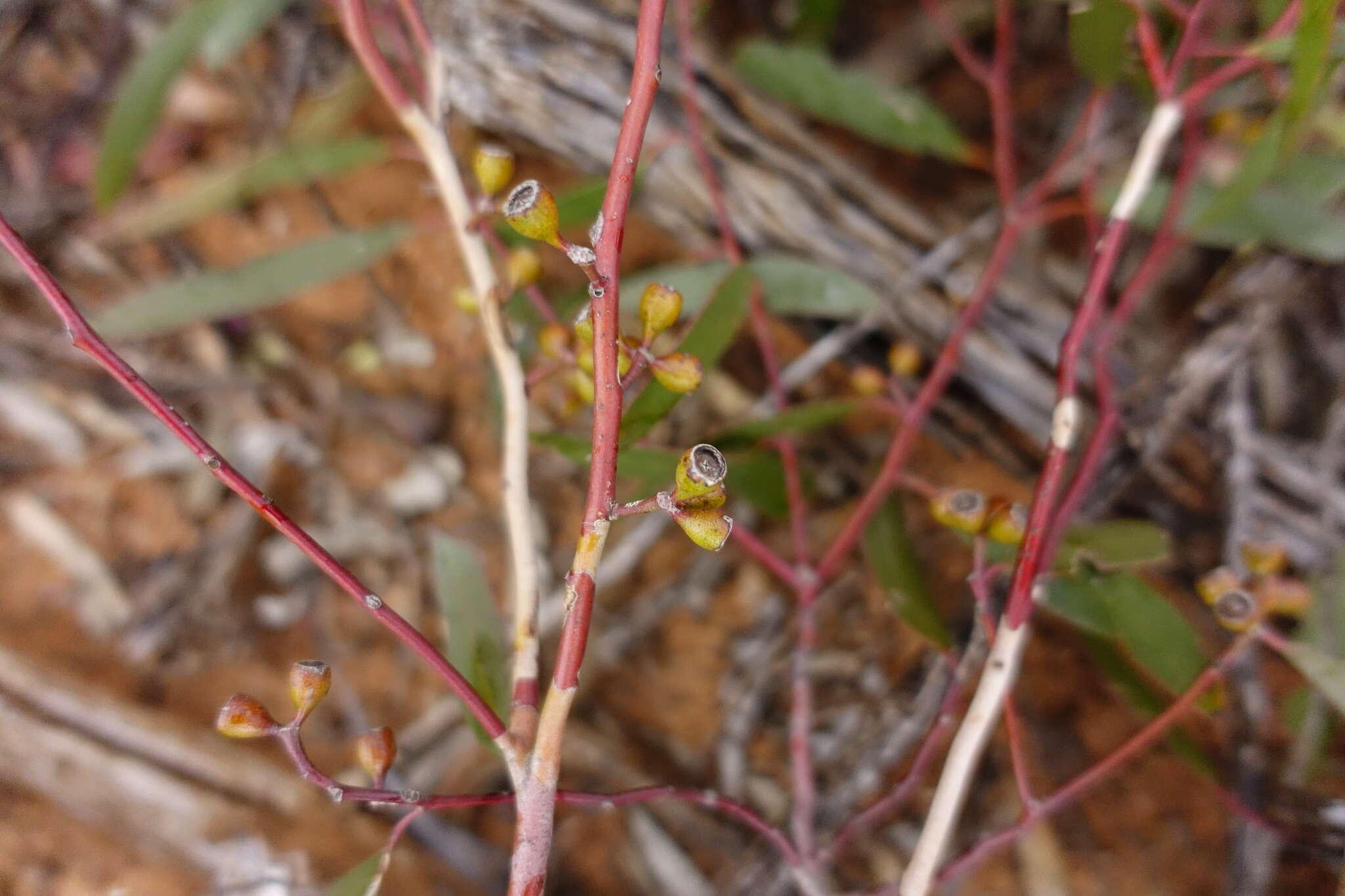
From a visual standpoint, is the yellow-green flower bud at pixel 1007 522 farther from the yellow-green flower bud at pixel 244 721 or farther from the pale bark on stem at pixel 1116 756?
the yellow-green flower bud at pixel 244 721

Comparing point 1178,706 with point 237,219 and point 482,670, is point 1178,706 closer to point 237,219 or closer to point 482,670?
point 482,670

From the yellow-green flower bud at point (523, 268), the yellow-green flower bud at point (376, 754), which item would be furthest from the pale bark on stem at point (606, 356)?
the yellow-green flower bud at point (523, 268)

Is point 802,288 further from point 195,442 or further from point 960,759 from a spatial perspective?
point 195,442

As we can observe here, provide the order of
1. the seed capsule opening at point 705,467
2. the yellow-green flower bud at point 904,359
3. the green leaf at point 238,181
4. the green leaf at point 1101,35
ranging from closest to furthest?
the seed capsule opening at point 705,467, the green leaf at point 1101,35, the yellow-green flower bud at point 904,359, the green leaf at point 238,181

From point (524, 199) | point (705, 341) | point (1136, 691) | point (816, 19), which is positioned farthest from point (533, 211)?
point (816, 19)

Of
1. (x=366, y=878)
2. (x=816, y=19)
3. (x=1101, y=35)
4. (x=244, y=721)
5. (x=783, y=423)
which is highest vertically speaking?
(x=816, y=19)
